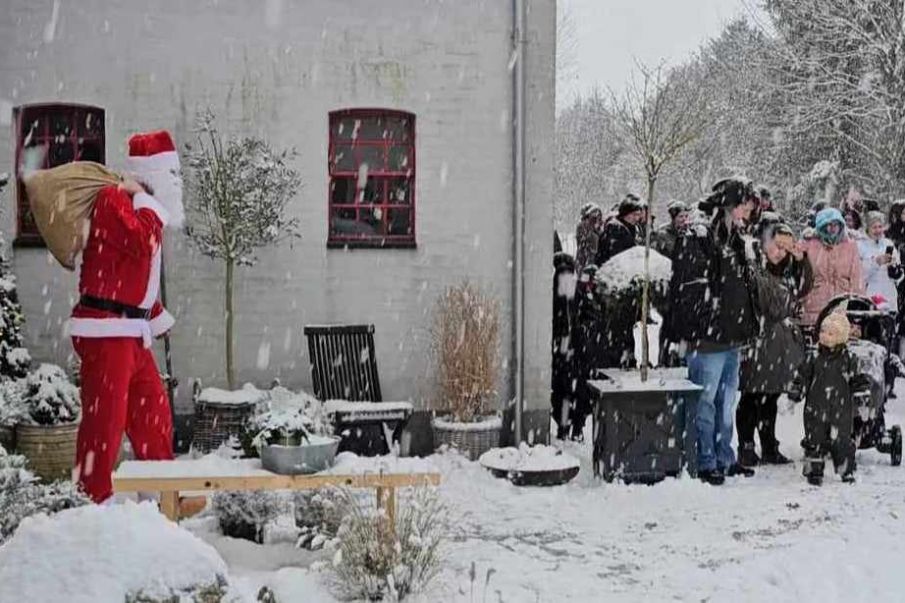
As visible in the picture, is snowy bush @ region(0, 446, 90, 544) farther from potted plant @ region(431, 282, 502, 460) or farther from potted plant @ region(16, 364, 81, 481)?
potted plant @ region(431, 282, 502, 460)

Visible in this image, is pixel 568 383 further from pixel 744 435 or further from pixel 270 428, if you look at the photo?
pixel 270 428

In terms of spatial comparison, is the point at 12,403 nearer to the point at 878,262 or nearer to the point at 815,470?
the point at 815,470

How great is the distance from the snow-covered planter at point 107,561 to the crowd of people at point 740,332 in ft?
16.6

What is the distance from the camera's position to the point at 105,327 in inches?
237

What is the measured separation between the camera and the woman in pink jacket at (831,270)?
950 cm

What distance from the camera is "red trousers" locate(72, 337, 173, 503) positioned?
591 cm

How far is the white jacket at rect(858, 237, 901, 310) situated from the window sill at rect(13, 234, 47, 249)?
25.7ft

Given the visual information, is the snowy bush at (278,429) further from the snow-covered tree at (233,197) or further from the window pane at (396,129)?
the window pane at (396,129)

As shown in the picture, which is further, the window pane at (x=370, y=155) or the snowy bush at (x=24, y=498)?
the window pane at (x=370, y=155)

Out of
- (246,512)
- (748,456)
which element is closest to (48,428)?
(246,512)

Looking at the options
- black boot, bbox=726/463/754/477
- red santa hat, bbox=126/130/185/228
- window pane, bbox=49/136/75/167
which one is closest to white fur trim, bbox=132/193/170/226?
red santa hat, bbox=126/130/185/228

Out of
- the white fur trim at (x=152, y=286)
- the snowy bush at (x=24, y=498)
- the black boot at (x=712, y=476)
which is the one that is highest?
the white fur trim at (x=152, y=286)

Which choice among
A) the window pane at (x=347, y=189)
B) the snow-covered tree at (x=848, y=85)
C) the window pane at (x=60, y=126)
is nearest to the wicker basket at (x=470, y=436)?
the window pane at (x=347, y=189)

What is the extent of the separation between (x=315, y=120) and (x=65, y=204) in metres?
3.26
